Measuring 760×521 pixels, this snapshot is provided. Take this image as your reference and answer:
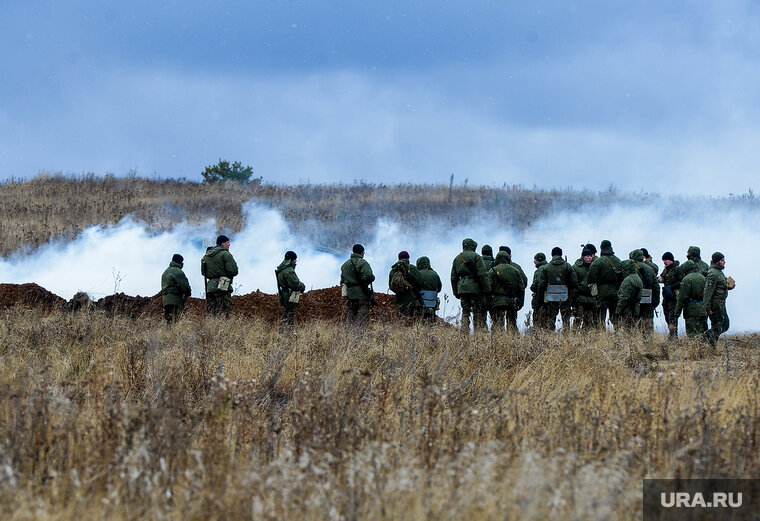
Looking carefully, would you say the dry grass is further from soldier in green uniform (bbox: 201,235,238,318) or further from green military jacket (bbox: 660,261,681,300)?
green military jacket (bbox: 660,261,681,300)

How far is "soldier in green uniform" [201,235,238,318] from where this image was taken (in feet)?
41.9

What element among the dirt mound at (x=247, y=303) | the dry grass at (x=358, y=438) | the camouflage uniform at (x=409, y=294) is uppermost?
the camouflage uniform at (x=409, y=294)

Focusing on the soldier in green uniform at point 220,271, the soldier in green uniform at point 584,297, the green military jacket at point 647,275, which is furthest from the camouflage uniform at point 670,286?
the soldier in green uniform at point 220,271

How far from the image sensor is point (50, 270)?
21.5 meters

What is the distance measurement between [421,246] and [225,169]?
20.0 m

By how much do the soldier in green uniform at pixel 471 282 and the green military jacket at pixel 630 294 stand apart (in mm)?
2235

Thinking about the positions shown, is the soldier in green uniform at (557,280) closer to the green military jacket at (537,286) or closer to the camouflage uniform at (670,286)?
the green military jacket at (537,286)

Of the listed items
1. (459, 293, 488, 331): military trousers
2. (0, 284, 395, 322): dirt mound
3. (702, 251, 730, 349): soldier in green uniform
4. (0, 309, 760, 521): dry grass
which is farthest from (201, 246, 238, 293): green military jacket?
(702, 251, 730, 349): soldier in green uniform

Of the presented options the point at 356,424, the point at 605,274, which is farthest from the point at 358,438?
the point at 605,274

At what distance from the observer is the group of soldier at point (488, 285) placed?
1261cm

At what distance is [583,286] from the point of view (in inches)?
518

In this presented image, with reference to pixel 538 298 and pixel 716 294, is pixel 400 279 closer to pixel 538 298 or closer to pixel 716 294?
pixel 538 298

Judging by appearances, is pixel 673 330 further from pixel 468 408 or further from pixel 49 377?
pixel 49 377

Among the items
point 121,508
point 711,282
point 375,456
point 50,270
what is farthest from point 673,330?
point 50,270
